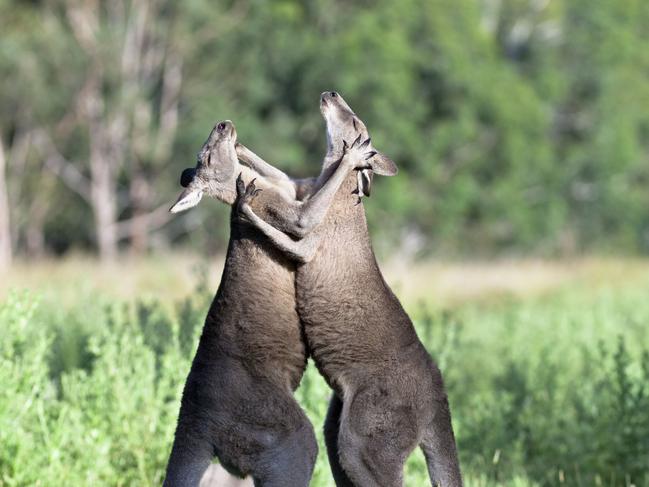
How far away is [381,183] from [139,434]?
1261 inches

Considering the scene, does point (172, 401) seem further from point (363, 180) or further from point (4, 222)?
point (4, 222)

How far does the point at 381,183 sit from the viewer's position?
39.1 m

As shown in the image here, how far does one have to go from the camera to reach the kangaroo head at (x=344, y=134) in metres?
4.93

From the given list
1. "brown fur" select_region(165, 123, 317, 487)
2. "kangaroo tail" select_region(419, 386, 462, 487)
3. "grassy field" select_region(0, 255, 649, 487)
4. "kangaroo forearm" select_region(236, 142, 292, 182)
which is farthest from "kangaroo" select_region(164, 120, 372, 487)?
"grassy field" select_region(0, 255, 649, 487)

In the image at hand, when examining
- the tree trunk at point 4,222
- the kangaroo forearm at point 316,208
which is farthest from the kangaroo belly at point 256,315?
the tree trunk at point 4,222

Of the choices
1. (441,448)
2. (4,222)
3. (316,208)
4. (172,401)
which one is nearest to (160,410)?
(172,401)

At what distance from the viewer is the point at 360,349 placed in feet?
15.8

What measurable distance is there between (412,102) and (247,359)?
37034 mm

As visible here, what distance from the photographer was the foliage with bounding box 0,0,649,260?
35.4 metres

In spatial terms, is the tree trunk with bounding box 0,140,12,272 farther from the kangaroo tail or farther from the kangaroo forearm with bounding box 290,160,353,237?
the kangaroo forearm with bounding box 290,160,353,237

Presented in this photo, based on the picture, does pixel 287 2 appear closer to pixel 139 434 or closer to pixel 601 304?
pixel 601 304

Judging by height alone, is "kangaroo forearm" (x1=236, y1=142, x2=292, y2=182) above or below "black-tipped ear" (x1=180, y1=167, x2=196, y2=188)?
above

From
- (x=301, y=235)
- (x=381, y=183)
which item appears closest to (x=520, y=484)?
(x=301, y=235)

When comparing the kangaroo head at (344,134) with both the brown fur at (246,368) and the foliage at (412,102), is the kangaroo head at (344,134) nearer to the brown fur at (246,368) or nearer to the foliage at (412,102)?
the brown fur at (246,368)
